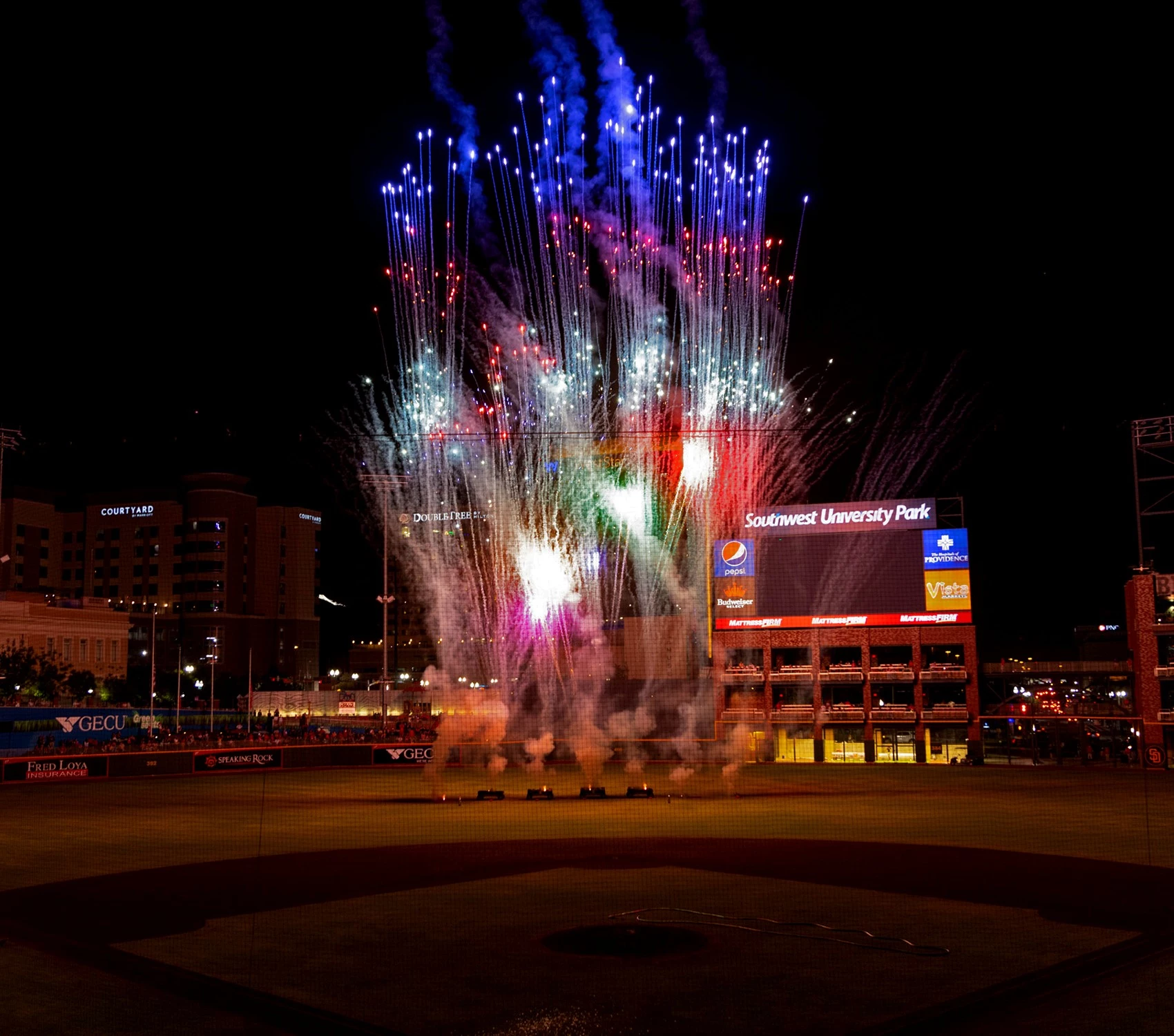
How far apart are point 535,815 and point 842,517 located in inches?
1225

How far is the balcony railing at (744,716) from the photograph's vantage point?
55.4 meters

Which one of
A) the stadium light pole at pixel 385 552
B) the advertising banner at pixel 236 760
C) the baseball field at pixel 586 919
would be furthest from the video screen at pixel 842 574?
the baseball field at pixel 586 919

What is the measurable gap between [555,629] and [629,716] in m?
10.5

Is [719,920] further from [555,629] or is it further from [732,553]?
[555,629]

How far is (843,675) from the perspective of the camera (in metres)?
54.5

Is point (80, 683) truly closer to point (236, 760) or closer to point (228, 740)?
point (228, 740)

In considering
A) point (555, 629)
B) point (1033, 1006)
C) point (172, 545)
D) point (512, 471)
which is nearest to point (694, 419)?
point (512, 471)

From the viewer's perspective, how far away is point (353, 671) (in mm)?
135500

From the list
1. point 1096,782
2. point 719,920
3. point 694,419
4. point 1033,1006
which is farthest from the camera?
point 1096,782

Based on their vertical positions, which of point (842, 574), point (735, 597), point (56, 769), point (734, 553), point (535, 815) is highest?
point (734, 553)

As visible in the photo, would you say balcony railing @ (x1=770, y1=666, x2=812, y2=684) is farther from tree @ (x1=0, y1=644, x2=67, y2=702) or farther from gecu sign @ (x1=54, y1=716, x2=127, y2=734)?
tree @ (x1=0, y1=644, x2=67, y2=702)

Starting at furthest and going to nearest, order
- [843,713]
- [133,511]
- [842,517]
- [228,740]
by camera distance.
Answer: [133,511] < [842,517] < [843,713] < [228,740]

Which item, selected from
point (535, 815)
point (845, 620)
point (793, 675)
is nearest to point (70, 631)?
point (793, 675)

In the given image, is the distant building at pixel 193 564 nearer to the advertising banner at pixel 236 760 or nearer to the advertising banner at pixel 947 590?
the advertising banner at pixel 236 760
